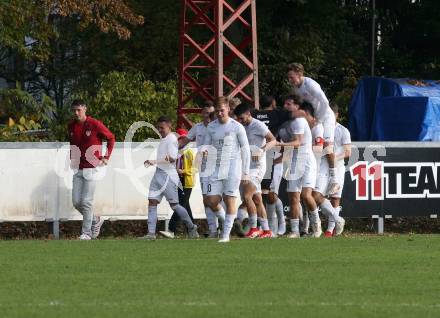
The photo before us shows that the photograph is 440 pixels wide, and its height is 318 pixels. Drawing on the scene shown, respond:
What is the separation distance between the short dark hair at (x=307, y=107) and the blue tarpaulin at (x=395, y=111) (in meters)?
8.25

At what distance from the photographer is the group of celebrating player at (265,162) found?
63.7 ft

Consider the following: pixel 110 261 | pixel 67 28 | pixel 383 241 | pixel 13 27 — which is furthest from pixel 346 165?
pixel 67 28

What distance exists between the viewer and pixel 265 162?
20750mm

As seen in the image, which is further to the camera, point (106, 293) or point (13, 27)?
point (13, 27)

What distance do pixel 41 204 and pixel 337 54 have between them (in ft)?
76.9

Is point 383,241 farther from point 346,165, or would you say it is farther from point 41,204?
point 41,204

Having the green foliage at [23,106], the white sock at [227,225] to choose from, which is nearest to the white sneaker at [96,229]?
the white sock at [227,225]

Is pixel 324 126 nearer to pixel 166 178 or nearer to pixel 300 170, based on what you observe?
pixel 300 170

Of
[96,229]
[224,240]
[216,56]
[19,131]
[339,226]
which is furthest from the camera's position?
[216,56]

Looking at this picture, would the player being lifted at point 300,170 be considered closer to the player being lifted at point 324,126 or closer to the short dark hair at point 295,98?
the short dark hair at point 295,98

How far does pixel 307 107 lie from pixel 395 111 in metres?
8.76

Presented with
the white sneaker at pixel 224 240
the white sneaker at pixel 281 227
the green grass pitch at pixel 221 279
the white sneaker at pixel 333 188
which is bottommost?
the white sneaker at pixel 281 227

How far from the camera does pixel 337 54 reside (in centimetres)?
4472

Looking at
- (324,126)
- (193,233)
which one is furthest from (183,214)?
(324,126)
